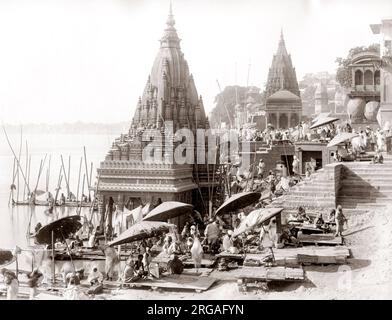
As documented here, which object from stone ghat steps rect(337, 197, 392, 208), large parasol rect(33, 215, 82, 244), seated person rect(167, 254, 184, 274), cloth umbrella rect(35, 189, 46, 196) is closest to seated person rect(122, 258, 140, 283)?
seated person rect(167, 254, 184, 274)

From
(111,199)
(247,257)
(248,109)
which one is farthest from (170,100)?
(248,109)

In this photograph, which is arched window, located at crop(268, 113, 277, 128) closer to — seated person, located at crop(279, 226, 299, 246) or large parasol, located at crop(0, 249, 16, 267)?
seated person, located at crop(279, 226, 299, 246)

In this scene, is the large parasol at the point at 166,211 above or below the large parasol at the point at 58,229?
above

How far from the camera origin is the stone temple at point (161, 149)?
2577 cm

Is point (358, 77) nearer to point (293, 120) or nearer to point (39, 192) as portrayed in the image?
point (293, 120)

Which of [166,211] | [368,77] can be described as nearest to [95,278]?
[166,211]

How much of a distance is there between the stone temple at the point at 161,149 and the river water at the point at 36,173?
7978mm

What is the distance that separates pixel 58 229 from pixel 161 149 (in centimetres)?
1235

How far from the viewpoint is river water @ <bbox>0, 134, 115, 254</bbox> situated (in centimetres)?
3750

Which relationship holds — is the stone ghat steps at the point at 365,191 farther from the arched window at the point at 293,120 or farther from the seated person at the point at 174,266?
the arched window at the point at 293,120

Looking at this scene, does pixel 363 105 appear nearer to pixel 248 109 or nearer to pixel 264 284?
pixel 264 284

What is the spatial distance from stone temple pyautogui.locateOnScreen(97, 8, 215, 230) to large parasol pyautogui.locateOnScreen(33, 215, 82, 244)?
10257 millimetres

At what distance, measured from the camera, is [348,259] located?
13.1 metres

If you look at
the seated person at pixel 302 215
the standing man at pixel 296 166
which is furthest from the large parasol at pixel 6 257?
the standing man at pixel 296 166
